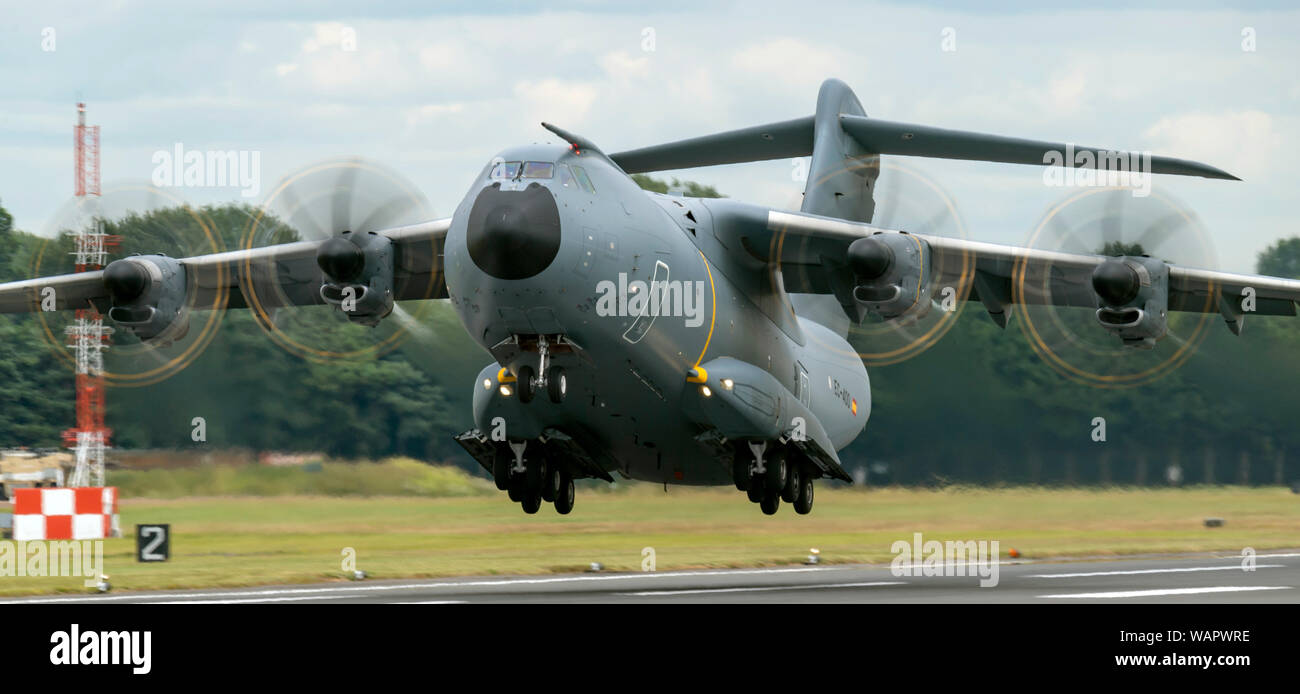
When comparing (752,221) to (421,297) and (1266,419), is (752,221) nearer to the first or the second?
(421,297)

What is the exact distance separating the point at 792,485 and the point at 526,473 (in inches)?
134

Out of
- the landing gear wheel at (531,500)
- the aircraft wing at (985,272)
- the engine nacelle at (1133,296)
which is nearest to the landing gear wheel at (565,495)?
the landing gear wheel at (531,500)

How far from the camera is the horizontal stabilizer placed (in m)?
19.5

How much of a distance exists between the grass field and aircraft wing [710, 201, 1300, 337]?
4327 mm

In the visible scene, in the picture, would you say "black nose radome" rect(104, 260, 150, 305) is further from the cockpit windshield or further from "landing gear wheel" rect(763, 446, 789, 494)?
"landing gear wheel" rect(763, 446, 789, 494)

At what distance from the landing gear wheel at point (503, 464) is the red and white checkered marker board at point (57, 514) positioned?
601 centimetres

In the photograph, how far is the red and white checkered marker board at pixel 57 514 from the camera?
2203cm

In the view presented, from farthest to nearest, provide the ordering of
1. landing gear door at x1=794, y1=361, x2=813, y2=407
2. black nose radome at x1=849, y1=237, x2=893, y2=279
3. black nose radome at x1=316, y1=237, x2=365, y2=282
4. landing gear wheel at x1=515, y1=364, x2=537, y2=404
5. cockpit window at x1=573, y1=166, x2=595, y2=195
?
1. landing gear door at x1=794, y1=361, x2=813, y2=407
2. black nose radome at x1=316, y1=237, x2=365, y2=282
3. black nose radome at x1=849, y1=237, x2=893, y2=279
4. landing gear wheel at x1=515, y1=364, x2=537, y2=404
5. cockpit window at x1=573, y1=166, x2=595, y2=195

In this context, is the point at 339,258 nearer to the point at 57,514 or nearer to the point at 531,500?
the point at 531,500

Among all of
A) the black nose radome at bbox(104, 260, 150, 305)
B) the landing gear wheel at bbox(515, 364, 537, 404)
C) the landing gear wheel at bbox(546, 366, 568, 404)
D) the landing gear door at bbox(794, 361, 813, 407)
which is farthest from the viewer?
the landing gear door at bbox(794, 361, 813, 407)

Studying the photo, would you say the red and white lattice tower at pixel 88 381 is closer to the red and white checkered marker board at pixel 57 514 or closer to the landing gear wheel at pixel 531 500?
the red and white checkered marker board at pixel 57 514

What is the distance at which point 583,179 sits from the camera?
17.2 meters

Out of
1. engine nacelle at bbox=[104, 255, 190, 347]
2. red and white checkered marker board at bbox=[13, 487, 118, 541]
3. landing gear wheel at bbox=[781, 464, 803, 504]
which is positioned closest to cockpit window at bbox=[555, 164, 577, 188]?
landing gear wheel at bbox=[781, 464, 803, 504]

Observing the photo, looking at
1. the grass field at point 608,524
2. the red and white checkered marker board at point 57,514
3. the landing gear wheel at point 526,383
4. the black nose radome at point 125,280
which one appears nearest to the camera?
the landing gear wheel at point 526,383
